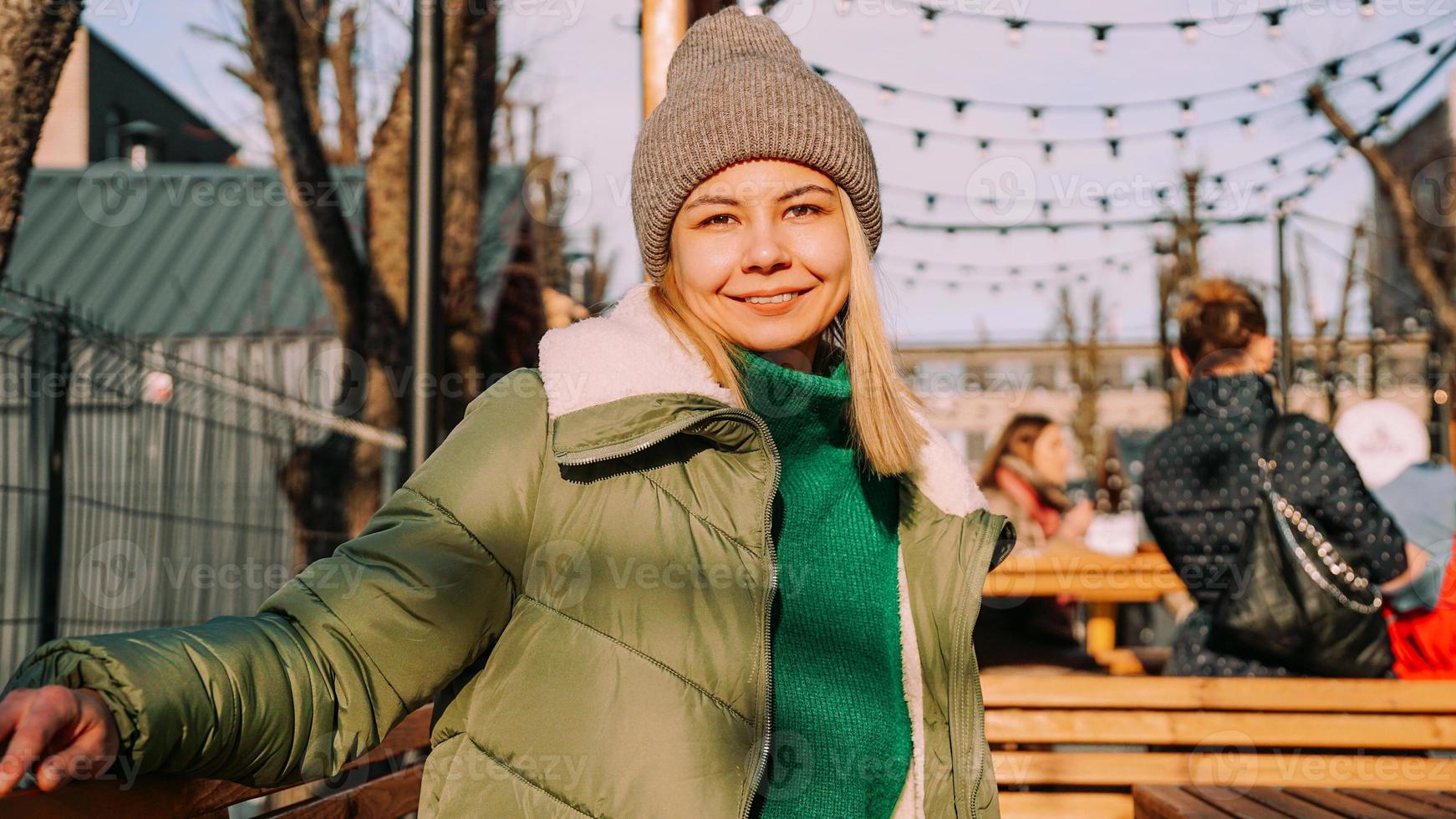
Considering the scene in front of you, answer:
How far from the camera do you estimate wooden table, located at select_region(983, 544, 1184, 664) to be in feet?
16.0

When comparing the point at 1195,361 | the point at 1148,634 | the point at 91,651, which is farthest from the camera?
the point at 1148,634

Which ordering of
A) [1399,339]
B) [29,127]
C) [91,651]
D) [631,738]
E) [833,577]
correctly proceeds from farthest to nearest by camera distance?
1. [1399,339]
2. [29,127]
3. [833,577]
4. [631,738]
5. [91,651]

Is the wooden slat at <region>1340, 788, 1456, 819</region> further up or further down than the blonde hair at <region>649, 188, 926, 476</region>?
further down

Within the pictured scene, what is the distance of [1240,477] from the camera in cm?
337

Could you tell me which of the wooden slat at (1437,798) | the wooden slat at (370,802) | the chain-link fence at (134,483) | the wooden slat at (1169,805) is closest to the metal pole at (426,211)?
the chain-link fence at (134,483)

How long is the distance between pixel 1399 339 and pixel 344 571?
20908mm

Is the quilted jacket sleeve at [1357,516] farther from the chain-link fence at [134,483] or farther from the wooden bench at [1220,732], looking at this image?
the chain-link fence at [134,483]

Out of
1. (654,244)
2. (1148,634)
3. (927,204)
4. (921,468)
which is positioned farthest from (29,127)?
(927,204)

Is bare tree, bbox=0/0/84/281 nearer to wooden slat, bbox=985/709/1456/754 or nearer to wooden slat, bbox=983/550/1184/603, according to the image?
wooden slat, bbox=985/709/1456/754

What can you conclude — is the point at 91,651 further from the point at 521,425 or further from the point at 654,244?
the point at 654,244

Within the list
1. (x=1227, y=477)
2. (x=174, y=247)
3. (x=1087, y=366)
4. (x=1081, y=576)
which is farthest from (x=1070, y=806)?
(x=1087, y=366)

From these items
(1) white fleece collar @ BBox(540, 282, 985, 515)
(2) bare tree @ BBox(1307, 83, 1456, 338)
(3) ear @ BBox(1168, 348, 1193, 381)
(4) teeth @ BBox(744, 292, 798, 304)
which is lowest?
(1) white fleece collar @ BBox(540, 282, 985, 515)

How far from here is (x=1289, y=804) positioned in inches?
107

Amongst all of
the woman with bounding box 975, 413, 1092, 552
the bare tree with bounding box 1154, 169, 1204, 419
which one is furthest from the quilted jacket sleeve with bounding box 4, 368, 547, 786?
the bare tree with bounding box 1154, 169, 1204, 419
